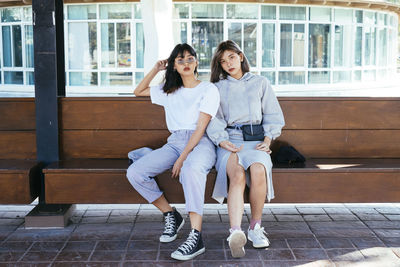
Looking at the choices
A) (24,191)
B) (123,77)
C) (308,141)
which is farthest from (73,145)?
(123,77)

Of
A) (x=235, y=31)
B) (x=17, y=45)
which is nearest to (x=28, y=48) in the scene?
(x=17, y=45)

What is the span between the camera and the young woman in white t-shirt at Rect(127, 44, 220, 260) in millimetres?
3344

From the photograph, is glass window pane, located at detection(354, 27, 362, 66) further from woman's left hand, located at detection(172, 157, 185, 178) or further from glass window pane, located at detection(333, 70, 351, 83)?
woman's left hand, located at detection(172, 157, 185, 178)

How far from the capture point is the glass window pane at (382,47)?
20.4 metres

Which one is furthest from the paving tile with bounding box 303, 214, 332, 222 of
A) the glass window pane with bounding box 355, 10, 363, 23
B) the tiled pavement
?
A: the glass window pane with bounding box 355, 10, 363, 23

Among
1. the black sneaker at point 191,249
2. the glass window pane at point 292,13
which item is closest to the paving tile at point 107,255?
the black sneaker at point 191,249

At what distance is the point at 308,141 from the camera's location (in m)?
4.28

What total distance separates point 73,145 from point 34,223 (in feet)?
2.47

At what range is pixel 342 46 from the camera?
60.5ft

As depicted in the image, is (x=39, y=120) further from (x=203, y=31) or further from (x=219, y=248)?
(x=203, y=31)

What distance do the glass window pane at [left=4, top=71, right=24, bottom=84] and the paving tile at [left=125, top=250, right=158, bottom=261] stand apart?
1610cm

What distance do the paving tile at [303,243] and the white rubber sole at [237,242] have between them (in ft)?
1.64

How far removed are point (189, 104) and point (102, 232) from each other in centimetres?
125

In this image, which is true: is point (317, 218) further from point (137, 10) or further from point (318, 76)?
point (318, 76)
